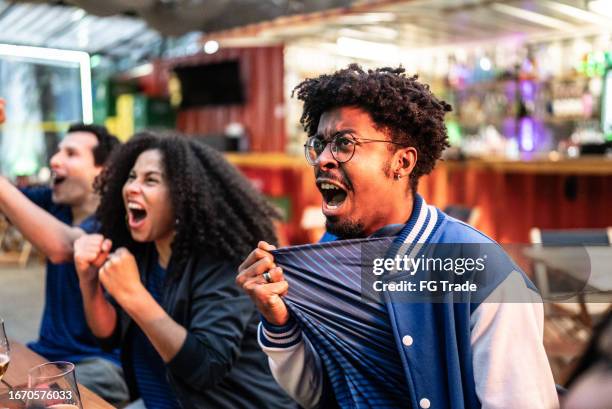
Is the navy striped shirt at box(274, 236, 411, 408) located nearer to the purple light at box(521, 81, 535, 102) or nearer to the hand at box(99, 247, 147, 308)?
the hand at box(99, 247, 147, 308)

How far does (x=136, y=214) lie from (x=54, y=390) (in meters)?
0.85

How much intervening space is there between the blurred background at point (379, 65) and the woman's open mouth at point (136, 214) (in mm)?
1392

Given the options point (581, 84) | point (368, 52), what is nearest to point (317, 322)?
point (581, 84)

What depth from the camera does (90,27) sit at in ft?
42.5

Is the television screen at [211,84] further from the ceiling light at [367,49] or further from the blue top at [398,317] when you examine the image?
the blue top at [398,317]

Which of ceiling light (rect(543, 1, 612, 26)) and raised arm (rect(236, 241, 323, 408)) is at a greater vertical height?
ceiling light (rect(543, 1, 612, 26))

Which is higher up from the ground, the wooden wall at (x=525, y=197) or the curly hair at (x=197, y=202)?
the curly hair at (x=197, y=202)

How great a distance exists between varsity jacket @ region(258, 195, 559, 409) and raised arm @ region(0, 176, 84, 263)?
1417 millimetres

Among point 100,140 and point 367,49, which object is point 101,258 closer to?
point 100,140

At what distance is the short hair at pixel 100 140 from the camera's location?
9.18 ft

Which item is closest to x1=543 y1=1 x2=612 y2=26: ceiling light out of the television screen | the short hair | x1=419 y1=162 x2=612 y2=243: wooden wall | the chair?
x1=419 y1=162 x2=612 y2=243: wooden wall

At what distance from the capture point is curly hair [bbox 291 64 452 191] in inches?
55.6

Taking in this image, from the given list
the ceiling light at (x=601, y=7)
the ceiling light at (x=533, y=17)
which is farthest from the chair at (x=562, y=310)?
the ceiling light at (x=601, y=7)

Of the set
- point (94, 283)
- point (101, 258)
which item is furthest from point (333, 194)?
point (94, 283)
